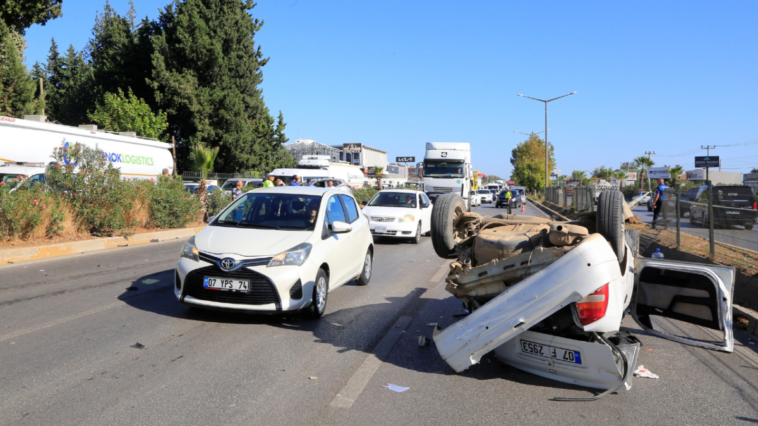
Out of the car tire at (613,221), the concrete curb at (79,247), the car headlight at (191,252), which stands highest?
the car tire at (613,221)

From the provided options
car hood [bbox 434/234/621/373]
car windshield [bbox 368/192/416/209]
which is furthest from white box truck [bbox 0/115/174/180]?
car hood [bbox 434/234/621/373]

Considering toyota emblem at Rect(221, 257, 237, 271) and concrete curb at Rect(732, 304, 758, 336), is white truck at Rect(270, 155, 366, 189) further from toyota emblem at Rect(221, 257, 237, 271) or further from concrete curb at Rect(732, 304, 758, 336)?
concrete curb at Rect(732, 304, 758, 336)

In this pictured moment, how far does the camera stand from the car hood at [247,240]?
20.2 ft

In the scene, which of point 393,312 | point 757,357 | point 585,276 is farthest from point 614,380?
point 393,312

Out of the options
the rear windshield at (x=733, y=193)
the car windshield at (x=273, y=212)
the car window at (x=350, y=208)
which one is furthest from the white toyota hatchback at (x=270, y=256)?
the rear windshield at (x=733, y=193)

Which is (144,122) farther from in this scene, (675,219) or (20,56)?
(675,219)

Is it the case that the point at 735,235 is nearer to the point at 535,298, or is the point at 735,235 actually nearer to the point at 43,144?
the point at 535,298

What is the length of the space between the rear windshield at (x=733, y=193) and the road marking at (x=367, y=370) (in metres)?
7.62

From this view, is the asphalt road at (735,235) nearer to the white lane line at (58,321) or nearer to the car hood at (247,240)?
the car hood at (247,240)

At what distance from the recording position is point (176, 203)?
16.3m

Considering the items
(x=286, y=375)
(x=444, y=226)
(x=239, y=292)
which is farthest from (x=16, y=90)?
(x=286, y=375)

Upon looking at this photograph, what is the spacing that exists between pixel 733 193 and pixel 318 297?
1013 centimetres

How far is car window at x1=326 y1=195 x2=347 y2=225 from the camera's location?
7.50m

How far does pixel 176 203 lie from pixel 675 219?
13159 mm
